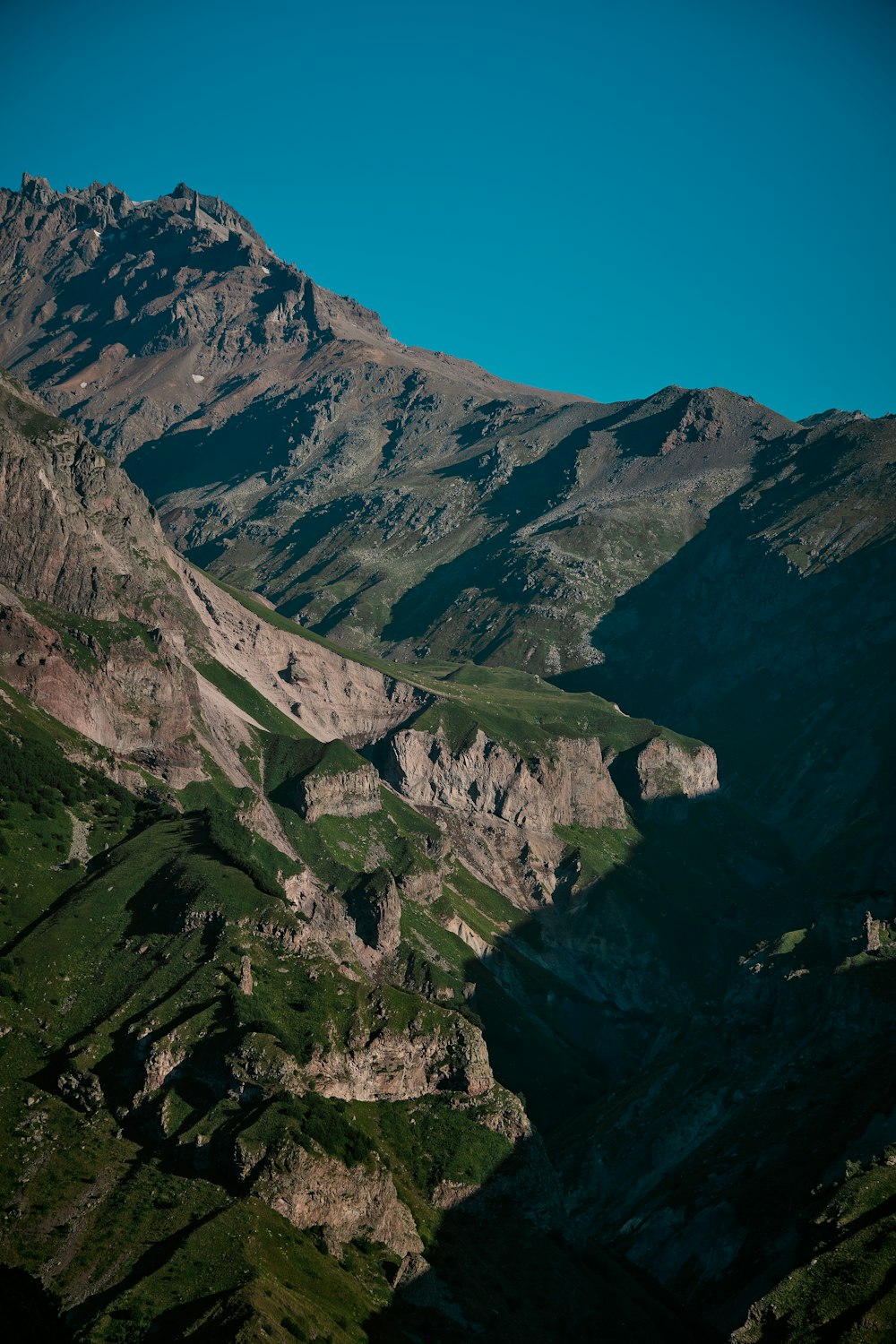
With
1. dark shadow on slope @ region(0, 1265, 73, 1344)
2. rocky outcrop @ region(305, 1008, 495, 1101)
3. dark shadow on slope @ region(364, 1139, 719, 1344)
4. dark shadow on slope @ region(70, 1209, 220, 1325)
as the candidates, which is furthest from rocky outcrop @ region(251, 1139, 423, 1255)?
dark shadow on slope @ region(0, 1265, 73, 1344)

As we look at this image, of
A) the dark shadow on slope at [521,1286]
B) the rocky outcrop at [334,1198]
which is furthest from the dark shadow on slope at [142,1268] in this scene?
the dark shadow on slope at [521,1286]

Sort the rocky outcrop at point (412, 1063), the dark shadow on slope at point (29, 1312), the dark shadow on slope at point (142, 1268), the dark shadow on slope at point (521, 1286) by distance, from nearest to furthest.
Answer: the dark shadow on slope at point (29, 1312)
the dark shadow on slope at point (142, 1268)
the dark shadow on slope at point (521, 1286)
the rocky outcrop at point (412, 1063)

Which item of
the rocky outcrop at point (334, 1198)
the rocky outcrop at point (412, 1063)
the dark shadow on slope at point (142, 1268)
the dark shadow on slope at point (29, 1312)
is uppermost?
the rocky outcrop at point (412, 1063)

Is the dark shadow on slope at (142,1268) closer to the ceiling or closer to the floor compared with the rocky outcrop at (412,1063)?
closer to the floor

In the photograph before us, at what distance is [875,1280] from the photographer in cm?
12325

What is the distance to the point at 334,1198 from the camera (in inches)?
5615

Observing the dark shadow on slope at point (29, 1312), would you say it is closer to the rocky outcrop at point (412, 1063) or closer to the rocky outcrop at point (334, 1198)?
the rocky outcrop at point (334, 1198)

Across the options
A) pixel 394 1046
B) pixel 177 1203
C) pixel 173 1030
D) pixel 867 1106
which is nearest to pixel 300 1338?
pixel 177 1203

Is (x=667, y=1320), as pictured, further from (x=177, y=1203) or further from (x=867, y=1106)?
(x=177, y=1203)

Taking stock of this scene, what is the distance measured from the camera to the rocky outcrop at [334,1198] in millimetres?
138625

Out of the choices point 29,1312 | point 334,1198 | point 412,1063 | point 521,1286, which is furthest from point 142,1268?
point 412,1063

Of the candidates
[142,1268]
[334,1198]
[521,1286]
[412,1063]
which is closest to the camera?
[142,1268]

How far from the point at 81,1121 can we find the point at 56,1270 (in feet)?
78.2

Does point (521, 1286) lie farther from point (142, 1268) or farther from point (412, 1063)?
point (142, 1268)
